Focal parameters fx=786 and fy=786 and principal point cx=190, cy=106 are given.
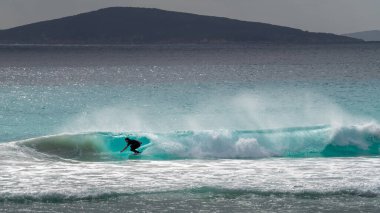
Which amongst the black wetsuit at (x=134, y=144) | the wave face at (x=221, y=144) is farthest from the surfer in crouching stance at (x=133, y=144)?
the wave face at (x=221, y=144)

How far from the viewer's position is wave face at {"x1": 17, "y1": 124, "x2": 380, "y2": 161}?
77.5 ft

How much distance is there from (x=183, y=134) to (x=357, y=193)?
9.52 meters

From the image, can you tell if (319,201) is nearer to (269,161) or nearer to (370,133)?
(269,161)

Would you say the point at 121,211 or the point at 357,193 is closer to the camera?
the point at 121,211

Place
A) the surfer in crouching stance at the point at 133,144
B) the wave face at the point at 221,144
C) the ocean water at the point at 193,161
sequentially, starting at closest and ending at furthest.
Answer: the ocean water at the point at 193,161
the surfer in crouching stance at the point at 133,144
the wave face at the point at 221,144

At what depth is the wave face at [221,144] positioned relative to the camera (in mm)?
23625

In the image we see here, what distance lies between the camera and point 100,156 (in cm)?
2356

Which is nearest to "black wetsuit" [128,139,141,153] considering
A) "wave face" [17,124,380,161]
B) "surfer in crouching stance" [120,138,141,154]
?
"surfer in crouching stance" [120,138,141,154]

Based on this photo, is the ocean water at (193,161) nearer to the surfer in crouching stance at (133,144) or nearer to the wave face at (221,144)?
the wave face at (221,144)

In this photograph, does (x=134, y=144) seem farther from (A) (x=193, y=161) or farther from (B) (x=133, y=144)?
(A) (x=193, y=161)

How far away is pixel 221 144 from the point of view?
2439cm

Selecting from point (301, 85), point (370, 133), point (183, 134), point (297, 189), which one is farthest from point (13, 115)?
point (301, 85)

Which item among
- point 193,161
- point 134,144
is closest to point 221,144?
point 193,161

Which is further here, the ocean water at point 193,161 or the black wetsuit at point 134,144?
the black wetsuit at point 134,144
